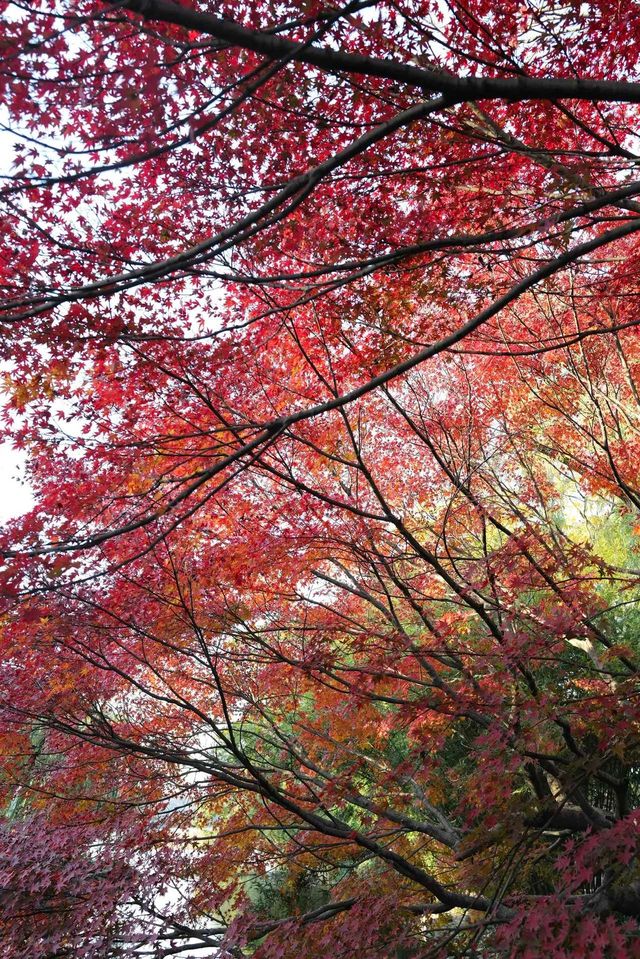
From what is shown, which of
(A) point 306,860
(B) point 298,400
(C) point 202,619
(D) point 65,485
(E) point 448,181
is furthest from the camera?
(A) point 306,860

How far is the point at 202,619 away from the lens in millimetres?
5660

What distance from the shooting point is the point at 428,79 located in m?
2.02

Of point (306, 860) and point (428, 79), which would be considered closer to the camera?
point (428, 79)

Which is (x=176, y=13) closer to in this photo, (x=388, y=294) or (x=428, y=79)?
(x=428, y=79)

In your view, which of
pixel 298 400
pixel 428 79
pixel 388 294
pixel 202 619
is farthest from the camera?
pixel 298 400

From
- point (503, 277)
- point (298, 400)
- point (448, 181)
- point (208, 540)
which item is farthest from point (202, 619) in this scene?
point (503, 277)

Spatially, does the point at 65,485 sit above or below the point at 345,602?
above

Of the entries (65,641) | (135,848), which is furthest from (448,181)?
(135,848)

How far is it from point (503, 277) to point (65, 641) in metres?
Answer: 5.57

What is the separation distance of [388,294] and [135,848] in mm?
4796

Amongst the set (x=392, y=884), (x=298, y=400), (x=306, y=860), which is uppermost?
(x=298, y=400)

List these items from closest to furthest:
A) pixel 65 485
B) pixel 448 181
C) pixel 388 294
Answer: pixel 448 181, pixel 388 294, pixel 65 485

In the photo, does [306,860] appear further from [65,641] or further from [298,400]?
[298,400]

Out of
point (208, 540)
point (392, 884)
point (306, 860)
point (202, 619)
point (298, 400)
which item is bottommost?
point (392, 884)
